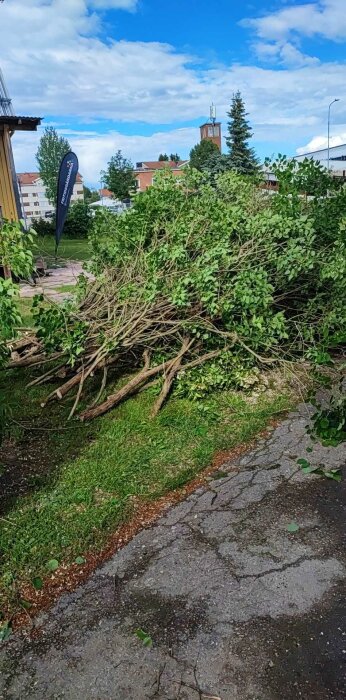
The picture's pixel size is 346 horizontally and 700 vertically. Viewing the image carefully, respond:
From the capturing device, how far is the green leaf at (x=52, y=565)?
9.44 ft

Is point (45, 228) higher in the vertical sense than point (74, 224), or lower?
lower

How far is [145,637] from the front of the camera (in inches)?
94.2

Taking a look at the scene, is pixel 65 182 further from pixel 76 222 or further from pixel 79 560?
pixel 76 222

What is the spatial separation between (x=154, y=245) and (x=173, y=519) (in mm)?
3461

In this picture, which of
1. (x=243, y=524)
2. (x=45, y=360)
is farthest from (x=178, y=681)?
(x=45, y=360)

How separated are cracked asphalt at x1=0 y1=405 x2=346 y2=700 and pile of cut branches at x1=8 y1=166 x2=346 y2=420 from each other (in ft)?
6.33

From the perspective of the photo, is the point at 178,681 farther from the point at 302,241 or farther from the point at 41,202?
the point at 41,202

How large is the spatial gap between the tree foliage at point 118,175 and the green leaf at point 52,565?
154 feet

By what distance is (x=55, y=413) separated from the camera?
5.03 m

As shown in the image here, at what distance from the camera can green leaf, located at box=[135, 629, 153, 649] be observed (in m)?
2.36

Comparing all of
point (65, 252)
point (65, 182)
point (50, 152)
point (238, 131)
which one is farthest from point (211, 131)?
point (65, 182)

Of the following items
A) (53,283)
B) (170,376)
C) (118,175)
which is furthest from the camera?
(118,175)

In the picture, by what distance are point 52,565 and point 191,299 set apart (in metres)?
3.27

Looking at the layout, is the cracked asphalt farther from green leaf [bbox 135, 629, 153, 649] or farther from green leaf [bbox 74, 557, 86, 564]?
green leaf [bbox 74, 557, 86, 564]
